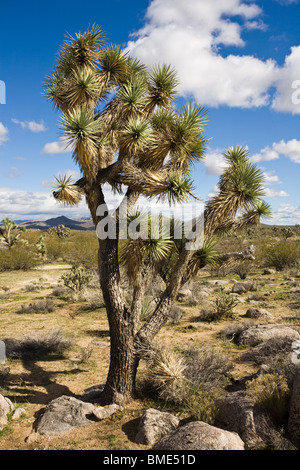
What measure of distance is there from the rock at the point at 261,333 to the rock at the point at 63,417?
501 cm

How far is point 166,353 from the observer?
18.8 ft

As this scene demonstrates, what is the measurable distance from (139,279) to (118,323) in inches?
34.2

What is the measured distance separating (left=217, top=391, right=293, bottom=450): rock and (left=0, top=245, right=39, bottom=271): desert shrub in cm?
2469

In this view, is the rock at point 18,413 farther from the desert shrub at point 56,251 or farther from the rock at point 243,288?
the desert shrub at point 56,251

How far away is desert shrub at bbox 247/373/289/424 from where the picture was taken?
422 centimetres

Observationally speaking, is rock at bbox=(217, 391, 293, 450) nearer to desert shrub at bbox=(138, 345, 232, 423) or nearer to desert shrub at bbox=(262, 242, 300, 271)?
desert shrub at bbox=(138, 345, 232, 423)

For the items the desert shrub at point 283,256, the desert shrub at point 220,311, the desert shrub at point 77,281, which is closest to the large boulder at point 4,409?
the desert shrub at point 220,311

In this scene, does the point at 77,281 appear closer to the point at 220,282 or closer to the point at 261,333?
the point at 220,282

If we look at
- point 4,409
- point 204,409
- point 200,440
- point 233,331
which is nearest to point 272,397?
point 204,409

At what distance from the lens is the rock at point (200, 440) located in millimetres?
3600

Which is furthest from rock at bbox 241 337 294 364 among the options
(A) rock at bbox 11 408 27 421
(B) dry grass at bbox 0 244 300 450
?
(A) rock at bbox 11 408 27 421

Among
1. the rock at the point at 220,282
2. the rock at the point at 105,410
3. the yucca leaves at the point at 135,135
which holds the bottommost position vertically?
the rock at the point at 105,410

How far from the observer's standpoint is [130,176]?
17.9ft

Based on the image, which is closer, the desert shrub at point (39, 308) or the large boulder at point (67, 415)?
the large boulder at point (67, 415)
